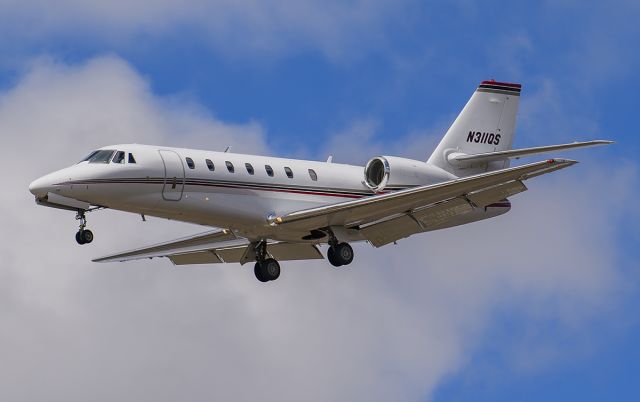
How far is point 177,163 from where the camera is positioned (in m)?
34.4

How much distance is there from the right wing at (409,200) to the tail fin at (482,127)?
338 cm

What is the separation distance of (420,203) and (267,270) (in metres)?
4.14

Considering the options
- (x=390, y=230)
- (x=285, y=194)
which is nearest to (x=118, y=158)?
(x=285, y=194)

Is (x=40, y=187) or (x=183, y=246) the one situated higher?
(x=183, y=246)

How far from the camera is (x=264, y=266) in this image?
3728cm

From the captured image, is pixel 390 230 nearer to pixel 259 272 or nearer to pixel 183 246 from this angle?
pixel 259 272

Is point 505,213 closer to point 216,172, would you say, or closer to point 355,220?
point 355,220

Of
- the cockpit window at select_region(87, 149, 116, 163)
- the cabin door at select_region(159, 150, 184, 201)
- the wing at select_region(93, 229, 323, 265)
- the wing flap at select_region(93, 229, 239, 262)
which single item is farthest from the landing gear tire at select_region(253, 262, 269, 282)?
the cockpit window at select_region(87, 149, 116, 163)

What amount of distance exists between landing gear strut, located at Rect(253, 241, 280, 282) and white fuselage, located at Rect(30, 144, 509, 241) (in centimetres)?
72

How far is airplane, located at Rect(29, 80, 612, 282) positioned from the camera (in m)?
33.8

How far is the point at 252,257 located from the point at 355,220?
9.34 ft

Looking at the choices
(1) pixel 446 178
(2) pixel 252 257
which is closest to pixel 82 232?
(2) pixel 252 257

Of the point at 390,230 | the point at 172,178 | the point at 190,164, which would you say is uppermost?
the point at 190,164

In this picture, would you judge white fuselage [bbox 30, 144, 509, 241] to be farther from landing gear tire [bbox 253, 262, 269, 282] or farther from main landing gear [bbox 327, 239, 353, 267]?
landing gear tire [bbox 253, 262, 269, 282]
